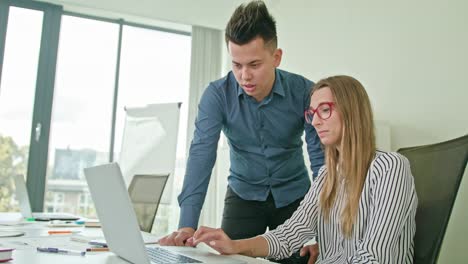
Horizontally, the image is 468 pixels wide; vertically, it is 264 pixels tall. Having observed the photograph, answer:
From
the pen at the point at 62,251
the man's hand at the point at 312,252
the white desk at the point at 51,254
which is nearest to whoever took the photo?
the white desk at the point at 51,254

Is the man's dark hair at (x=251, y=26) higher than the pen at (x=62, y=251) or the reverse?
higher

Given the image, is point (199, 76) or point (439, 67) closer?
point (439, 67)

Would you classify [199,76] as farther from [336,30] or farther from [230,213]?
[230,213]

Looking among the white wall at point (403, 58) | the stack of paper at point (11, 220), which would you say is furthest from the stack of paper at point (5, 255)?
the white wall at point (403, 58)

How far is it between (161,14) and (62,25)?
0.97 metres

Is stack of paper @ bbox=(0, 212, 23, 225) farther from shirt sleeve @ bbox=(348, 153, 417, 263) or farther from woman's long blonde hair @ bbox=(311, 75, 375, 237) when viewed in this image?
shirt sleeve @ bbox=(348, 153, 417, 263)

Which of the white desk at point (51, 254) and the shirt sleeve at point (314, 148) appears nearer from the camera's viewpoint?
the white desk at point (51, 254)

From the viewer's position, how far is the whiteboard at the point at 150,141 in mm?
3883

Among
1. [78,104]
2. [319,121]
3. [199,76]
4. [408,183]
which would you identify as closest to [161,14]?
[199,76]

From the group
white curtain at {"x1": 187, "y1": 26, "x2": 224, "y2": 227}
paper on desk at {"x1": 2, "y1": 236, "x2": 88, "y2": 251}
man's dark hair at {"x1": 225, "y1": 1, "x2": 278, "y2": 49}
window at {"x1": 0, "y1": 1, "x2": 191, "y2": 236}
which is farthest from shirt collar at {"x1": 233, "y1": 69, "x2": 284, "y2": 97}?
window at {"x1": 0, "y1": 1, "x2": 191, "y2": 236}

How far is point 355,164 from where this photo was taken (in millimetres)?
1162

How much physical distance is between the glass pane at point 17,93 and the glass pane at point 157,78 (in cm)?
81

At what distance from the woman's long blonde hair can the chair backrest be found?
153 millimetres

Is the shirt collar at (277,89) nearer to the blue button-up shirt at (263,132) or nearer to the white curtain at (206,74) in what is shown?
the blue button-up shirt at (263,132)
